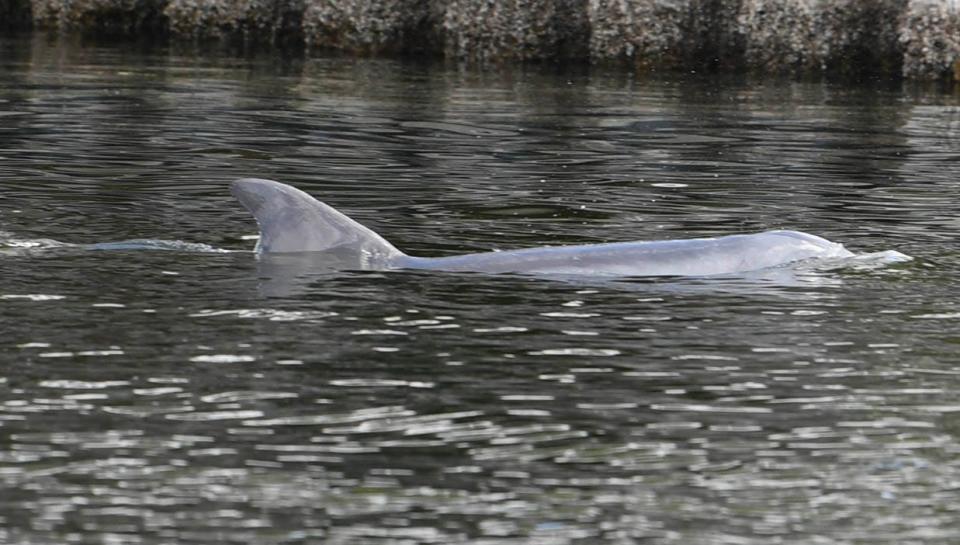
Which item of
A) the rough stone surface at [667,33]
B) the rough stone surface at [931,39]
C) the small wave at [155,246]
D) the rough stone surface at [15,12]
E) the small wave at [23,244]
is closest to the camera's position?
the small wave at [23,244]

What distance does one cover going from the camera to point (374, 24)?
117ft

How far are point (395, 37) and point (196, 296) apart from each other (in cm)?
2493

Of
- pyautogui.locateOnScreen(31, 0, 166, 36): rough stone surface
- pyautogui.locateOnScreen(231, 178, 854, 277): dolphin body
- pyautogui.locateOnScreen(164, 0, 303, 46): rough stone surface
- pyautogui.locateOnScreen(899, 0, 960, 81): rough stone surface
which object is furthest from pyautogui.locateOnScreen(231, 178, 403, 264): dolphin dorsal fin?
pyautogui.locateOnScreen(31, 0, 166, 36): rough stone surface

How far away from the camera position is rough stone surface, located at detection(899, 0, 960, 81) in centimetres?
3164

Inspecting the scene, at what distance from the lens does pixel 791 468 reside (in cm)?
778

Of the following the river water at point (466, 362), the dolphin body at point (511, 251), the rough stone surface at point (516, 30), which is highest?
the rough stone surface at point (516, 30)

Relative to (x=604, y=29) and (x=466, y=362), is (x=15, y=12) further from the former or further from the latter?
(x=466, y=362)

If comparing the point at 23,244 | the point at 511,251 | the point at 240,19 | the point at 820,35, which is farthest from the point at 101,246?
the point at 240,19

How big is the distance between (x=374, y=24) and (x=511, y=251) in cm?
2349

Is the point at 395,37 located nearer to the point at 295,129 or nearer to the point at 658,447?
the point at 295,129

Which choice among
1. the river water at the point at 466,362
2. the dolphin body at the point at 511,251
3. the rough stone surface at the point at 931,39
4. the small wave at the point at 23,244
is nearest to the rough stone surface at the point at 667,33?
the rough stone surface at the point at 931,39

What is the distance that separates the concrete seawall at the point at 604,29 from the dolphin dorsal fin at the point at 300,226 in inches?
811

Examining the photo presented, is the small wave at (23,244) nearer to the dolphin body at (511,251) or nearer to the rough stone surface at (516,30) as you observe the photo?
the dolphin body at (511,251)

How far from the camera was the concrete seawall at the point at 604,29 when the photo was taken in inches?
1292
